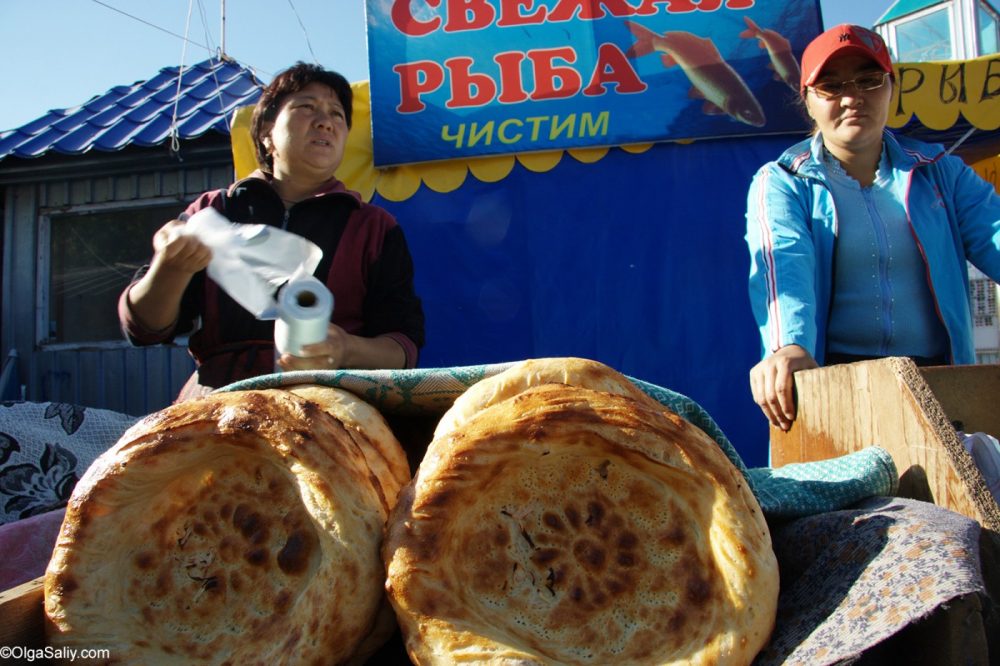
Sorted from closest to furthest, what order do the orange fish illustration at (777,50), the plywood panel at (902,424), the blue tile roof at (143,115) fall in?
the plywood panel at (902,424) → the orange fish illustration at (777,50) → the blue tile roof at (143,115)

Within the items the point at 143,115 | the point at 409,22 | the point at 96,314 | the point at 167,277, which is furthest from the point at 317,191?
the point at 96,314

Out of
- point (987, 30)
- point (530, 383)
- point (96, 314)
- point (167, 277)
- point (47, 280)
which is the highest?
point (987, 30)

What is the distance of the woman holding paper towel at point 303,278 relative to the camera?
160 centimetres

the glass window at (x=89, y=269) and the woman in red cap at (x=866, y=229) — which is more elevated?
the glass window at (x=89, y=269)

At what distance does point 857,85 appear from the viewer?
1916 millimetres

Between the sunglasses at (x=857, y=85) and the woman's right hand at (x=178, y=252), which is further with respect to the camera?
the sunglasses at (x=857, y=85)

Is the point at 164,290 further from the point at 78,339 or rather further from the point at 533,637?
the point at 78,339

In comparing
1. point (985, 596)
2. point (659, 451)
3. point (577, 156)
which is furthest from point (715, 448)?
point (577, 156)

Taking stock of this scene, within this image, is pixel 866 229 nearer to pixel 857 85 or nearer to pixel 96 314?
pixel 857 85

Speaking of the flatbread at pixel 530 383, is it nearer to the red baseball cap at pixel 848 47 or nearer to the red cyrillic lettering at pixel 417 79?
the red baseball cap at pixel 848 47

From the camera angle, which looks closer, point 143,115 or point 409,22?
point 409,22

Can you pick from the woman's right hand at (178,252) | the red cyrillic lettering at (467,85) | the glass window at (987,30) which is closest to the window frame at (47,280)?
the red cyrillic lettering at (467,85)

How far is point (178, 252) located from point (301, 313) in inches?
16.8

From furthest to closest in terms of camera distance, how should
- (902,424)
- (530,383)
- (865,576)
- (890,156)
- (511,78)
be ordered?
(511,78) → (890,156) → (902,424) → (530,383) → (865,576)
